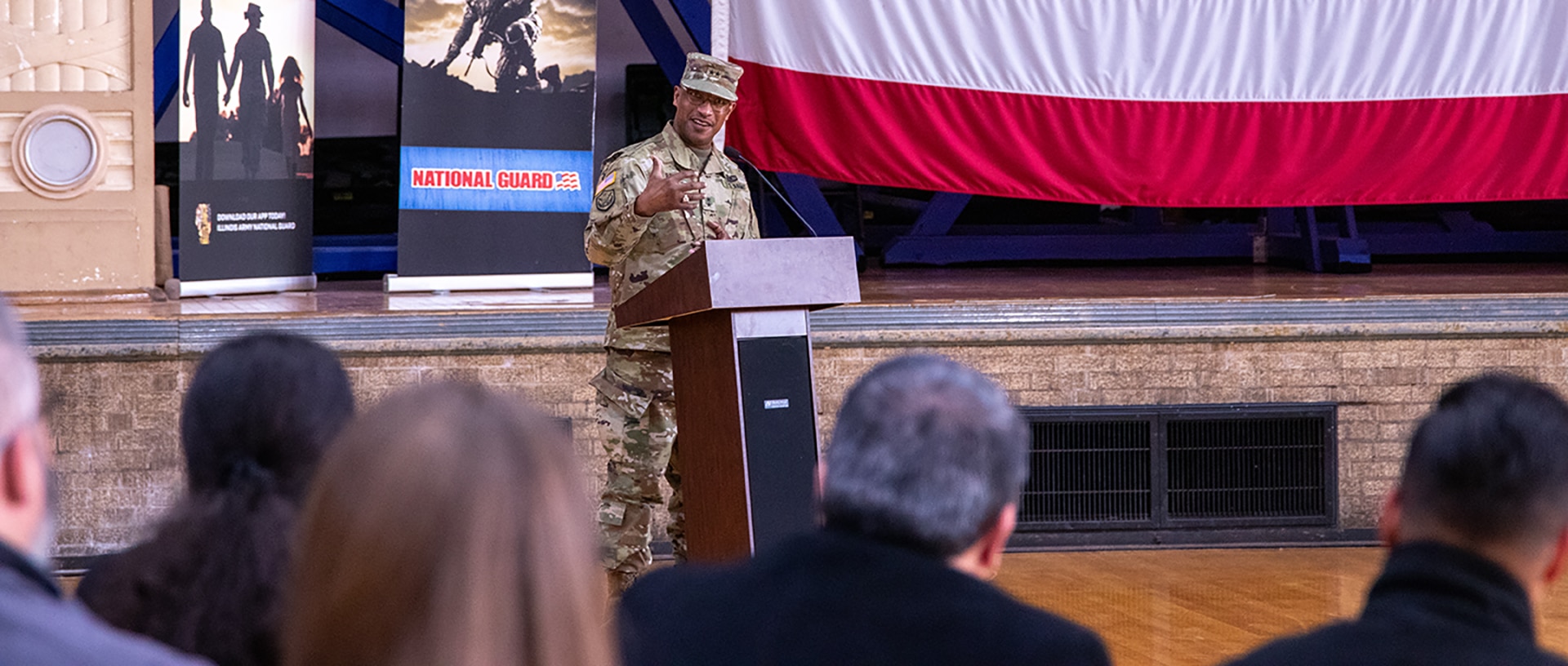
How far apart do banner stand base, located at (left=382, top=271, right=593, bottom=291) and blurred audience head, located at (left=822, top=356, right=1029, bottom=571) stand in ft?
15.6

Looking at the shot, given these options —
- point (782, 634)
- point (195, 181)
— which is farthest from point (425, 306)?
point (782, 634)

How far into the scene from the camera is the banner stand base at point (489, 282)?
5.99 meters

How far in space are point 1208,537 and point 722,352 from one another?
8.75 ft

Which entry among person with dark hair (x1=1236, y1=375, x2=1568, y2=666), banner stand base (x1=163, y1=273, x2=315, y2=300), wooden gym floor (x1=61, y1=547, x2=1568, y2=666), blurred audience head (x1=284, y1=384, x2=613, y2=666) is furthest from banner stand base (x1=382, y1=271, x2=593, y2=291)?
blurred audience head (x1=284, y1=384, x2=613, y2=666)

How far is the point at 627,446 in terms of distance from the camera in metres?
4.07

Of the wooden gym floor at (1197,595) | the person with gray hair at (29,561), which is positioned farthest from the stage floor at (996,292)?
the person with gray hair at (29,561)

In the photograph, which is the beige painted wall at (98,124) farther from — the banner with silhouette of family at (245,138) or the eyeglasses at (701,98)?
the eyeglasses at (701,98)

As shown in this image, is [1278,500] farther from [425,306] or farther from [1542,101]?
[425,306]

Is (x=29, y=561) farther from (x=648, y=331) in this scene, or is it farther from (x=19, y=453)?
(x=648, y=331)

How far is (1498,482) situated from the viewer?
1383 millimetres

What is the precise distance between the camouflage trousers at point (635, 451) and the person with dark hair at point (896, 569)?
2574 millimetres

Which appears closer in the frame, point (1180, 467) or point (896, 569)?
point (896, 569)

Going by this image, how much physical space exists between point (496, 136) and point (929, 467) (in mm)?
4959

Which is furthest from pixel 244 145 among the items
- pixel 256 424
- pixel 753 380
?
pixel 256 424
